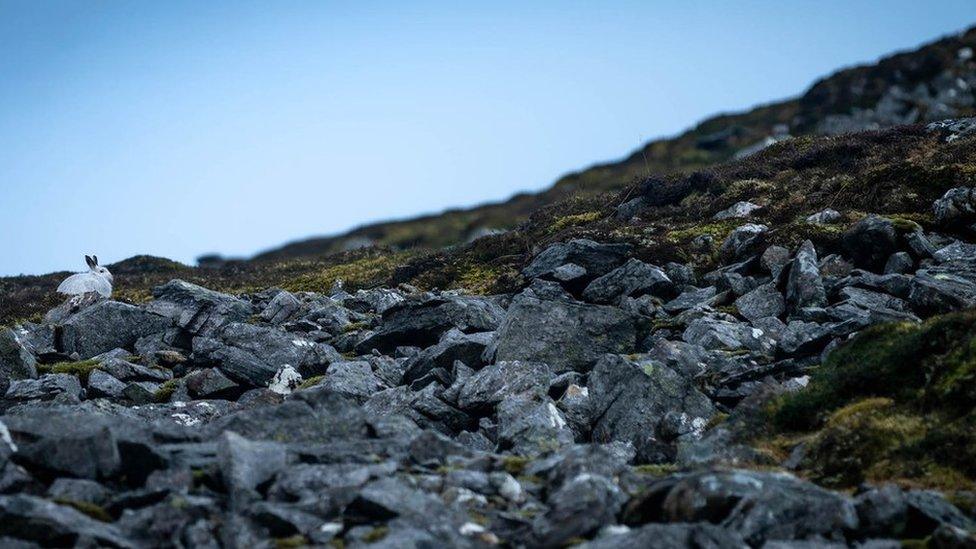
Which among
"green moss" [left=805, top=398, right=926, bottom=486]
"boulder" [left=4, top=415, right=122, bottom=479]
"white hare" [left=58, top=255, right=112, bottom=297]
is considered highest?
"white hare" [left=58, top=255, right=112, bottom=297]

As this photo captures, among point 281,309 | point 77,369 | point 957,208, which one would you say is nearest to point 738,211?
point 957,208

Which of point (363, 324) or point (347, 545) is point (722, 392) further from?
point (363, 324)

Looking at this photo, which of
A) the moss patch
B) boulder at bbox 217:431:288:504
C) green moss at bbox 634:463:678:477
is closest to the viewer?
boulder at bbox 217:431:288:504

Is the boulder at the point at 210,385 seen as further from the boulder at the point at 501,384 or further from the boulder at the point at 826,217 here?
the boulder at the point at 826,217

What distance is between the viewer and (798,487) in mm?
9773

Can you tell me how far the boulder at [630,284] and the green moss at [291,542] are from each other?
15.3 meters

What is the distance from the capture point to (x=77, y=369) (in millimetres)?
20406

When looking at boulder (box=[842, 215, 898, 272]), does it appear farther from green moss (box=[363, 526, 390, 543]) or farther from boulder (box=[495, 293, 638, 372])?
green moss (box=[363, 526, 390, 543])

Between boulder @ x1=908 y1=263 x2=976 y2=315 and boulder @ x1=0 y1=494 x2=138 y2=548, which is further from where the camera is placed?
boulder @ x1=908 y1=263 x2=976 y2=315

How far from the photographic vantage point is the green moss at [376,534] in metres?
8.58

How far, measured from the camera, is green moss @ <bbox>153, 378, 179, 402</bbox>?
19.0 m

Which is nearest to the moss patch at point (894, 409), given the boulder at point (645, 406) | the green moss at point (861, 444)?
the green moss at point (861, 444)

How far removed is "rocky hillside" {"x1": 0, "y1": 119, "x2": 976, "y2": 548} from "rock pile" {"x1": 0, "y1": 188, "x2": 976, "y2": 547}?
0.15 feet

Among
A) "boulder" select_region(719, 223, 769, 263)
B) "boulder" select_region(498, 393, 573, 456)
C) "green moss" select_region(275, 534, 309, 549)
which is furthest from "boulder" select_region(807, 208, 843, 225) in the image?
"green moss" select_region(275, 534, 309, 549)
